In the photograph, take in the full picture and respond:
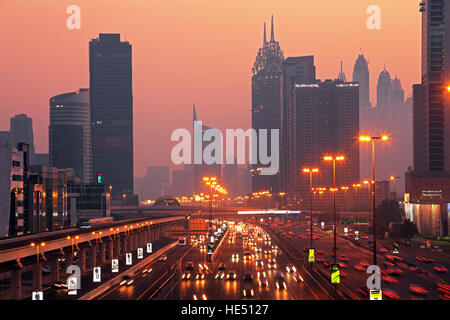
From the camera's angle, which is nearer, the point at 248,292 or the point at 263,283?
the point at 248,292

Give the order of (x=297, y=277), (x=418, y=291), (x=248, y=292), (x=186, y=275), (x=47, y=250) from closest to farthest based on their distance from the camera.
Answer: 1. (x=248, y=292)
2. (x=418, y=291)
3. (x=47, y=250)
4. (x=297, y=277)
5. (x=186, y=275)

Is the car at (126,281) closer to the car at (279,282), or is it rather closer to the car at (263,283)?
the car at (263,283)

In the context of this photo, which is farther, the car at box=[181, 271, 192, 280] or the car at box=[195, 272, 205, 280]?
the car at box=[195, 272, 205, 280]

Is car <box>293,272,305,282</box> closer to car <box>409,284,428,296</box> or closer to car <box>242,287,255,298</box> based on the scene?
car <box>242,287,255,298</box>

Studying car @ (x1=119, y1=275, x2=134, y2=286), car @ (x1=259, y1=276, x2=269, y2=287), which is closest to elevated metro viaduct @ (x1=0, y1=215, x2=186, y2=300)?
car @ (x1=119, y1=275, x2=134, y2=286)

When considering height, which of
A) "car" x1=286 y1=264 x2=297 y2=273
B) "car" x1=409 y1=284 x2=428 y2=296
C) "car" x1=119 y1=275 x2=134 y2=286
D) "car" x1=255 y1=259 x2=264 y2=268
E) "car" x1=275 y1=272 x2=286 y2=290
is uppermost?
"car" x1=409 y1=284 x2=428 y2=296

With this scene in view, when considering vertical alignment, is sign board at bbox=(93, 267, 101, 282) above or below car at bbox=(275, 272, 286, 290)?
above

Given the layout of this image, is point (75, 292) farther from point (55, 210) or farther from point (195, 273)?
point (55, 210)

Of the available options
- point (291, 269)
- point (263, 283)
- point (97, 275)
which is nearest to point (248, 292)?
point (263, 283)

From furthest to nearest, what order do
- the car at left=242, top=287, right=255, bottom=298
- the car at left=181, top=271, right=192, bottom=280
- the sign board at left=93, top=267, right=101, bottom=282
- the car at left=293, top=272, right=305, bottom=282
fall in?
the car at left=181, top=271, right=192, bottom=280, the car at left=293, top=272, right=305, bottom=282, the sign board at left=93, top=267, right=101, bottom=282, the car at left=242, top=287, right=255, bottom=298

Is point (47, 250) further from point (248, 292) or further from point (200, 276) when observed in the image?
point (248, 292)

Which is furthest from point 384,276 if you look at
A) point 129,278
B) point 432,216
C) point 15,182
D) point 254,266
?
point 432,216
